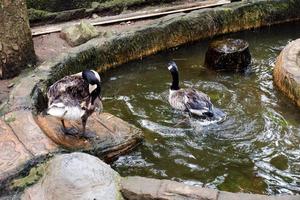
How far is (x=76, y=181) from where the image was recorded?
474cm

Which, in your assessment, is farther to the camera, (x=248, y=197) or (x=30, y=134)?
(x=30, y=134)

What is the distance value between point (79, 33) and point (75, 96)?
4056 mm

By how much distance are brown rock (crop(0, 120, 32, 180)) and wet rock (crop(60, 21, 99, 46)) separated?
3935 mm

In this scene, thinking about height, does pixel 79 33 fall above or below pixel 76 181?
above


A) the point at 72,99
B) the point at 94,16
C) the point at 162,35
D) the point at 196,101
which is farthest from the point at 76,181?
the point at 94,16

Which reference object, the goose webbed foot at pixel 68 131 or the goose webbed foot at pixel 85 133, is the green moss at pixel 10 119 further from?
the goose webbed foot at pixel 85 133

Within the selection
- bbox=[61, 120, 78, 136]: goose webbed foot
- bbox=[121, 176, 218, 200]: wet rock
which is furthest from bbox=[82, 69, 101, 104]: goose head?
bbox=[121, 176, 218, 200]: wet rock

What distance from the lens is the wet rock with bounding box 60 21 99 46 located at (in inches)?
Result: 373

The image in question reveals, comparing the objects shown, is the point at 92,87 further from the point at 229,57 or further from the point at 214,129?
the point at 229,57

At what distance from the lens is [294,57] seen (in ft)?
26.5

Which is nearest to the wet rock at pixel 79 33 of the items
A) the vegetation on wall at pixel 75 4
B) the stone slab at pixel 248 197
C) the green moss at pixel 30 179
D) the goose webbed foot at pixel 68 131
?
the vegetation on wall at pixel 75 4

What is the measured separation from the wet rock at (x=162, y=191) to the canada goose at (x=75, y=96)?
1185 mm

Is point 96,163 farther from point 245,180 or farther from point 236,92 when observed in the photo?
point 236,92

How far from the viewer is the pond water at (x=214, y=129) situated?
19.3 ft
